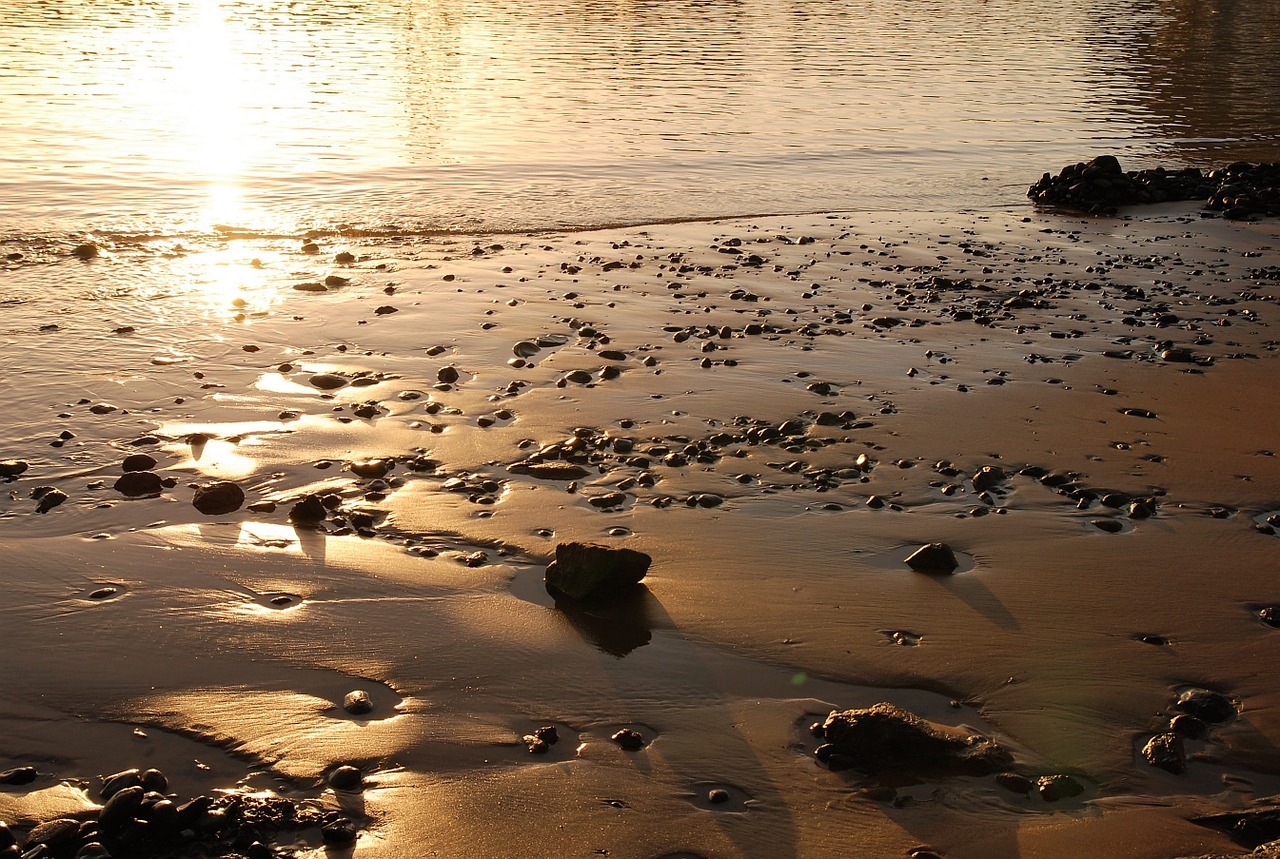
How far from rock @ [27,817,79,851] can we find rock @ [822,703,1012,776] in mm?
2708

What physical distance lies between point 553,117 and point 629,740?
2269cm

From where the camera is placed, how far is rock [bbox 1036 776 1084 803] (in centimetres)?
421

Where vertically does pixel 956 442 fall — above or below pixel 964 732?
above

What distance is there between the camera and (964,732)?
15.0ft

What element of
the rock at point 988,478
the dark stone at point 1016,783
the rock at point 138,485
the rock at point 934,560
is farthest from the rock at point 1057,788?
the rock at point 138,485

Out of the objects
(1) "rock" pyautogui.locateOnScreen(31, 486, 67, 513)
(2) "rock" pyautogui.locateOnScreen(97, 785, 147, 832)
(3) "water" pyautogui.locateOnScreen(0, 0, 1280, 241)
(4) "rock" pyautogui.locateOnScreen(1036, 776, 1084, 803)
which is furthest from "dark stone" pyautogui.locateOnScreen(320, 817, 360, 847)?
(3) "water" pyautogui.locateOnScreen(0, 0, 1280, 241)

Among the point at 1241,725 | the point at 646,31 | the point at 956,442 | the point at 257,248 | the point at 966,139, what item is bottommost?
the point at 1241,725

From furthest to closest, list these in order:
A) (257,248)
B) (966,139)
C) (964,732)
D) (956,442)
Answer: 1. (966,139)
2. (257,248)
3. (956,442)
4. (964,732)

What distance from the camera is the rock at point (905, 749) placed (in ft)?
14.3

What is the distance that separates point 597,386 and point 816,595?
3.46 metres

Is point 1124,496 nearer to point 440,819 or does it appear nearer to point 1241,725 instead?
point 1241,725

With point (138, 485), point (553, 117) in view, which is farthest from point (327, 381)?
point (553, 117)

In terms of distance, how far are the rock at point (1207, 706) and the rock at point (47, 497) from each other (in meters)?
5.87

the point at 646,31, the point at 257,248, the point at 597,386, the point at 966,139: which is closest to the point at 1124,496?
the point at 597,386
